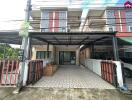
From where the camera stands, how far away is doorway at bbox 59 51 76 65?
17625mm

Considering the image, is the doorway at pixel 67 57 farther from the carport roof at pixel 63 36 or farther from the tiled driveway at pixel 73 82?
the tiled driveway at pixel 73 82

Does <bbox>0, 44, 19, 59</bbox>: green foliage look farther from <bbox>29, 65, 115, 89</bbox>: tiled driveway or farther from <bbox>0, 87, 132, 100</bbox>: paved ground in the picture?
<bbox>0, 87, 132, 100</bbox>: paved ground

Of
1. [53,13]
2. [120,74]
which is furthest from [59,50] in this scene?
[120,74]

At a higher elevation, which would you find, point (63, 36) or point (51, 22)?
point (51, 22)

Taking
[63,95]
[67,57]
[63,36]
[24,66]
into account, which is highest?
[63,36]

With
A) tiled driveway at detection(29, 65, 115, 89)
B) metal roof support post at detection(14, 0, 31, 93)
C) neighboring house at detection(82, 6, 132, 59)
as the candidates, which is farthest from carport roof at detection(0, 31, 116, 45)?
neighboring house at detection(82, 6, 132, 59)

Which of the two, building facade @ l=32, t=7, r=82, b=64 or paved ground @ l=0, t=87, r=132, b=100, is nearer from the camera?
paved ground @ l=0, t=87, r=132, b=100

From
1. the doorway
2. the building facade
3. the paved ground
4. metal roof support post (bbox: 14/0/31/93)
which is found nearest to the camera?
the paved ground

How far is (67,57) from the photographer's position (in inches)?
695

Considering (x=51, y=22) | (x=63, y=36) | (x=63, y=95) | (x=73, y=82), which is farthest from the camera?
(x=51, y=22)

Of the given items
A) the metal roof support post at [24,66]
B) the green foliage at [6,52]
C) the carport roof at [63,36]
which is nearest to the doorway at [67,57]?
the green foliage at [6,52]

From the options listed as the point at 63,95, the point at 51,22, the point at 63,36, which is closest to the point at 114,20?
the point at 51,22

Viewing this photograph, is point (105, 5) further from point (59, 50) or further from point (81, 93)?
point (81, 93)

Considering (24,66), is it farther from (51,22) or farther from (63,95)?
(51,22)
